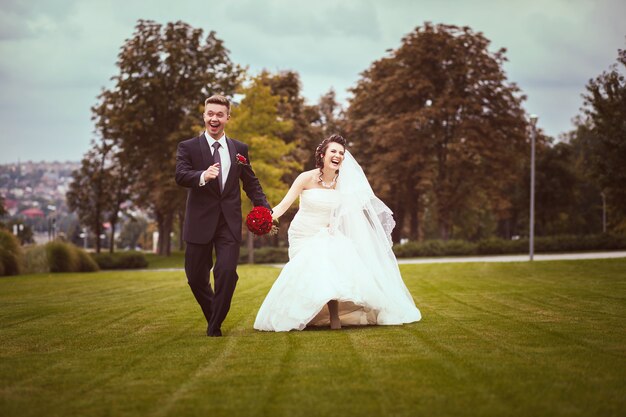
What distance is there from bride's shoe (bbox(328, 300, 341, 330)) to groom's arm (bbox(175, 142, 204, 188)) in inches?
92.3

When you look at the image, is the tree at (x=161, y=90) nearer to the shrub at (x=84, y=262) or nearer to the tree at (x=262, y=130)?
the tree at (x=262, y=130)

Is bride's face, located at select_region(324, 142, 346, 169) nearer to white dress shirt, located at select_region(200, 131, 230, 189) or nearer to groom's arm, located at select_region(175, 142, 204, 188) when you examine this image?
white dress shirt, located at select_region(200, 131, 230, 189)

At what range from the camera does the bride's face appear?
34.6ft

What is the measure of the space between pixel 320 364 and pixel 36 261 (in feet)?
86.5

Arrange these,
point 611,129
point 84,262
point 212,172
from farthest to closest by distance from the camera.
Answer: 1. point 84,262
2. point 611,129
3. point 212,172

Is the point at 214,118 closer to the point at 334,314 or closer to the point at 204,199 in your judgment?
the point at 204,199

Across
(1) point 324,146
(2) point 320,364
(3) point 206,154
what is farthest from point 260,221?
(2) point 320,364

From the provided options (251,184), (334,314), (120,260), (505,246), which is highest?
(251,184)

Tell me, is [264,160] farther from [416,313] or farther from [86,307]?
[416,313]

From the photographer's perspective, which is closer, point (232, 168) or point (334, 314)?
point (232, 168)

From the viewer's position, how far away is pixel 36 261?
101ft

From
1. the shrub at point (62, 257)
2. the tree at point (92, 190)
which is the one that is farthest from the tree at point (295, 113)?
the shrub at point (62, 257)

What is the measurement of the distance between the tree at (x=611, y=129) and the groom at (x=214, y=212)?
63.6ft

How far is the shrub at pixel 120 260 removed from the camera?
42438mm
